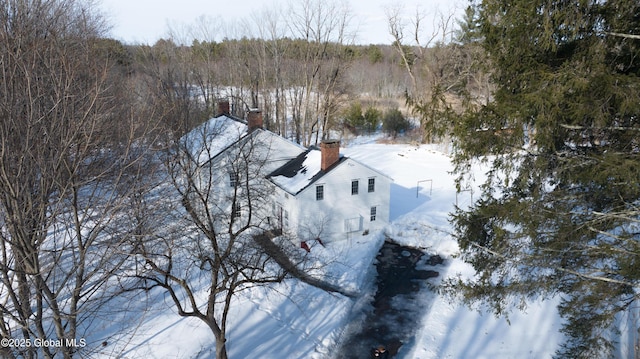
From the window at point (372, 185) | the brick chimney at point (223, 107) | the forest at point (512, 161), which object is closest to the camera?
the forest at point (512, 161)

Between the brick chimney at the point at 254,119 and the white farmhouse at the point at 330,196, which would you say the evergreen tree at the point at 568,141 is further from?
the brick chimney at the point at 254,119

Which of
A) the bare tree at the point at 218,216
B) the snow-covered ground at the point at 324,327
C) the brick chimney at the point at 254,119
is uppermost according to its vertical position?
the brick chimney at the point at 254,119

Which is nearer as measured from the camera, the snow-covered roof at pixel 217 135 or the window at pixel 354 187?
the snow-covered roof at pixel 217 135

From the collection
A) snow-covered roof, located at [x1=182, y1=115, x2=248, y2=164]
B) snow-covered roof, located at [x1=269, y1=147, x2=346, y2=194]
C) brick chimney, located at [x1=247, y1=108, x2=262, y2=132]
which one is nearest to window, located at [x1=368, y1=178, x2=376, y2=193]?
snow-covered roof, located at [x1=269, y1=147, x2=346, y2=194]

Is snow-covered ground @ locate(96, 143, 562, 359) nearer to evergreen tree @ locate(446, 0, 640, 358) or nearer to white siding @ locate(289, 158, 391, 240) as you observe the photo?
white siding @ locate(289, 158, 391, 240)

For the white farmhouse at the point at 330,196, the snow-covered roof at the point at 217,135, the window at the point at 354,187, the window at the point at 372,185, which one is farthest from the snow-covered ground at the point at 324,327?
the snow-covered roof at the point at 217,135

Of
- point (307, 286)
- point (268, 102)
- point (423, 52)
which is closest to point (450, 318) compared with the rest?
point (307, 286)

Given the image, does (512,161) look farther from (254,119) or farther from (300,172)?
(254,119)

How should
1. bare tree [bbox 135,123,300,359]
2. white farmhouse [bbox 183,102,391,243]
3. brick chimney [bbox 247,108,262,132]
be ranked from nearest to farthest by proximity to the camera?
bare tree [bbox 135,123,300,359], white farmhouse [bbox 183,102,391,243], brick chimney [bbox 247,108,262,132]
